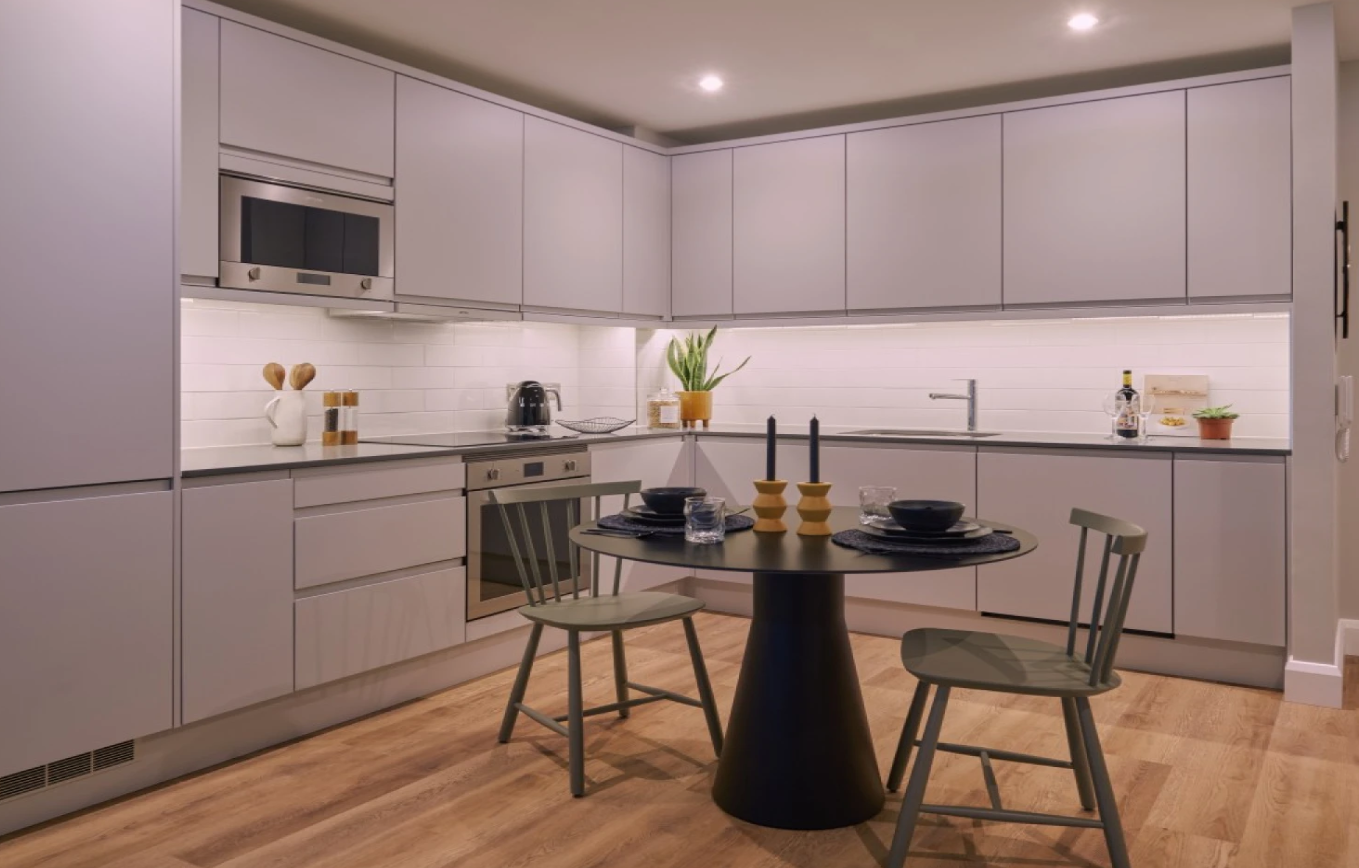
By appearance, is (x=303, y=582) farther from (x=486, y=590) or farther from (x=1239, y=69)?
(x=1239, y=69)

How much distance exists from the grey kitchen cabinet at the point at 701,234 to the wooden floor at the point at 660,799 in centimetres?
225

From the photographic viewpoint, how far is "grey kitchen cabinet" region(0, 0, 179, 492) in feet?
8.57

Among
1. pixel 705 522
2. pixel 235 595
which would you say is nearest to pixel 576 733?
pixel 705 522

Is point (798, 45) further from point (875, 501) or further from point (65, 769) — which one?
point (65, 769)

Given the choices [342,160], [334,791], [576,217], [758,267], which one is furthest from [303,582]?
[758,267]

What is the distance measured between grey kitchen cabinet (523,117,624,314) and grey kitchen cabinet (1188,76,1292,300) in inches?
98.7

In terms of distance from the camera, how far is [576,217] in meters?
4.90

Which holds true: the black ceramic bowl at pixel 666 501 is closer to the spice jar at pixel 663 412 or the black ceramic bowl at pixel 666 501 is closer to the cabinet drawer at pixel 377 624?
the cabinet drawer at pixel 377 624

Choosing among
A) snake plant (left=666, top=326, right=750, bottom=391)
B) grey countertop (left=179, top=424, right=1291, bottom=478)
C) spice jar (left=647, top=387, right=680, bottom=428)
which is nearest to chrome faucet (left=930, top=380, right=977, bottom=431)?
grey countertop (left=179, top=424, right=1291, bottom=478)

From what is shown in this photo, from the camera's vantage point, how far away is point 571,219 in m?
4.87

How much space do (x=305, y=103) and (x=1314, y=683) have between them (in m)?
4.05

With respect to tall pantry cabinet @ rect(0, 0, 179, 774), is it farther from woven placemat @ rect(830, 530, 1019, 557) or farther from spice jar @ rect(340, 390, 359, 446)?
woven placemat @ rect(830, 530, 1019, 557)

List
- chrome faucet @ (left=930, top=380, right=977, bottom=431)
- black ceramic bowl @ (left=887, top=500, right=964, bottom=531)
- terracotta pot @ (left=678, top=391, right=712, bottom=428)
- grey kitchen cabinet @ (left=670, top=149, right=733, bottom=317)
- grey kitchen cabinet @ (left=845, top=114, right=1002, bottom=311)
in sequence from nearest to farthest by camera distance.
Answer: black ceramic bowl @ (left=887, top=500, right=964, bottom=531), grey kitchen cabinet @ (left=845, top=114, right=1002, bottom=311), chrome faucet @ (left=930, top=380, right=977, bottom=431), grey kitchen cabinet @ (left=670, top=149, right=733, bottom=317), terracotta pot @ (left=678, top=391, right=712, bottom=428)

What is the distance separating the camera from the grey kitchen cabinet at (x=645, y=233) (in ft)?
17.1
